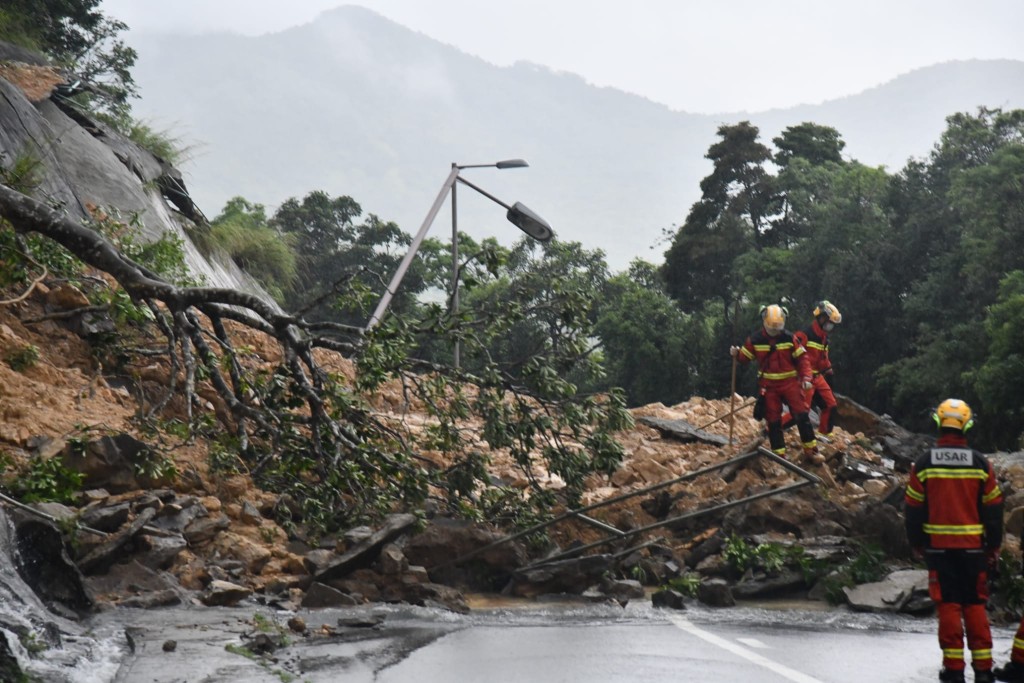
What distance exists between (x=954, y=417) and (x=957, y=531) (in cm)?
71

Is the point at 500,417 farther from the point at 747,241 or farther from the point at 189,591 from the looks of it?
the point at 747,241

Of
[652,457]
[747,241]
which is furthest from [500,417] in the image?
[747,241]

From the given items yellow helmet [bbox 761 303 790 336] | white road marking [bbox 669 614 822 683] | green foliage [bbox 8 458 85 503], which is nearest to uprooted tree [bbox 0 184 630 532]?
green foliage [bbox 8 458 85 503]

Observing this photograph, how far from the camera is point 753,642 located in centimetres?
964

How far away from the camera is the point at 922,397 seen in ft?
130

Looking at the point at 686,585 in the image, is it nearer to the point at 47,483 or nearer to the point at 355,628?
the point at 355,628

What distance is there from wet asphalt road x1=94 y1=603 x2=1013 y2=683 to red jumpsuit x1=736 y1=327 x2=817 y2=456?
649 centimetres

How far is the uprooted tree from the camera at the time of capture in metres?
9.76

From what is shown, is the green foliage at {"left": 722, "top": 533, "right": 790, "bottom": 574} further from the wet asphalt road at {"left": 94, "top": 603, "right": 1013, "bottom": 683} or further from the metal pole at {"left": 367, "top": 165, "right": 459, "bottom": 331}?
the metal pole at {"left": 367, "top": 165, "right": 459, "bottom": 331}

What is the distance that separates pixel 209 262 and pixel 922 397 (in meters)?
23.2

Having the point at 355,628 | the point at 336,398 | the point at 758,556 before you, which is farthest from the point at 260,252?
the point at 355,628

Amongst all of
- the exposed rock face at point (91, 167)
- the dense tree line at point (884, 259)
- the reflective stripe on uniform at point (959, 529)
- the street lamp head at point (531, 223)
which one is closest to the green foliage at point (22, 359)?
the exposed rock face at point (91, 167)

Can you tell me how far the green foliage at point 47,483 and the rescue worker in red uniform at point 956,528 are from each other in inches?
304

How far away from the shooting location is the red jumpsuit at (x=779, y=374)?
1819 centimetres
